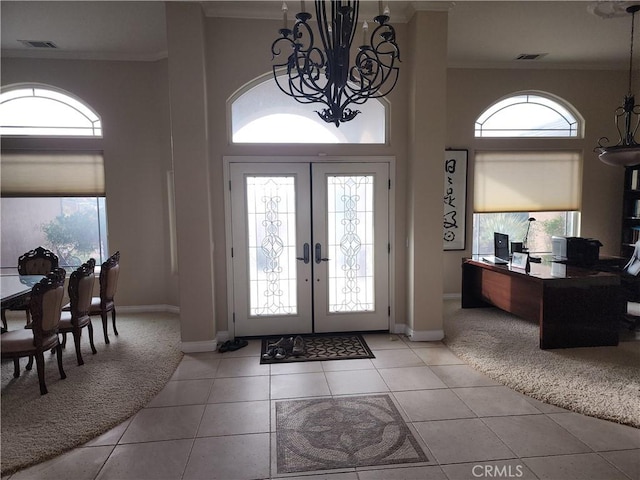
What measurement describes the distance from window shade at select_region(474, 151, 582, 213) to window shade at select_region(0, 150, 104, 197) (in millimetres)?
5558

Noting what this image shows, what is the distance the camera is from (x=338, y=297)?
15.5 ft

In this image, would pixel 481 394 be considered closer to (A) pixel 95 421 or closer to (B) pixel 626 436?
(B) pixel 626 436

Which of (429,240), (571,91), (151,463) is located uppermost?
(571,91)

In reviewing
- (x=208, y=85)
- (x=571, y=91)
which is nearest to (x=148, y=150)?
(x=208, y=85)

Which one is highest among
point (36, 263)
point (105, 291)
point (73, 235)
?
point (73, 235)

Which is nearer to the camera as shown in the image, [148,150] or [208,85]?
[208,85]

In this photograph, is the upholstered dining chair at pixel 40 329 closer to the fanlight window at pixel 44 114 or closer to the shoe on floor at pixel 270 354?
the shoe on floor at pixel 270 354

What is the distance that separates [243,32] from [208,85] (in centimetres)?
69

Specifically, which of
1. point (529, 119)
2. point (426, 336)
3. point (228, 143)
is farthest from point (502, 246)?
point (228, 143)

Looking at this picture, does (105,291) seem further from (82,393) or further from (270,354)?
(270,354)

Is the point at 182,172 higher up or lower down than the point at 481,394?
higher up

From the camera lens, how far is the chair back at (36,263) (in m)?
4.79

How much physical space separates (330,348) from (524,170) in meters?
4.17

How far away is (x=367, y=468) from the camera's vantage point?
236cm
